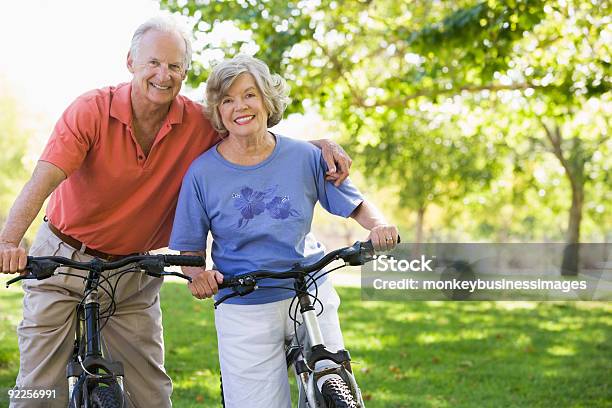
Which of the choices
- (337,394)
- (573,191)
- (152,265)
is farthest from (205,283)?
(573,191)

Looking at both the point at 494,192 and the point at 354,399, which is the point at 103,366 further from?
the point at 494,192

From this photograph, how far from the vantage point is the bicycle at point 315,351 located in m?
3.38

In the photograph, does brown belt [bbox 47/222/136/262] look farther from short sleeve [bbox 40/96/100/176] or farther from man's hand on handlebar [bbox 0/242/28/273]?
man's hand on handlebar [bbox 0/242/28/273]

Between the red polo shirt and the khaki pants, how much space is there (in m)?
0.17

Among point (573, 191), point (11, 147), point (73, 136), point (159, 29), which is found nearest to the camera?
point (73, 136)

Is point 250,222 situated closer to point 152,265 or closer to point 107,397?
point 152,265

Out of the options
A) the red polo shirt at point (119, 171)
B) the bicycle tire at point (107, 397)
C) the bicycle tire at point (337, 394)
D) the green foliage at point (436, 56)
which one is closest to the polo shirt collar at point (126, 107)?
the red polo shirt at point (119, 171)

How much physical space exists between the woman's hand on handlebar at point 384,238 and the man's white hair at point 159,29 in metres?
1.27

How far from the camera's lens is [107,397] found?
3.29 metres

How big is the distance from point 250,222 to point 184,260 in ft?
1.27

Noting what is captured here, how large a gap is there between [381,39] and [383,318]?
439cm

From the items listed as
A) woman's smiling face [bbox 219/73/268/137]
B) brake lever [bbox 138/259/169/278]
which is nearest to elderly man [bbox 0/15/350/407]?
woman's smiling face [bbox 219/73/268/137]

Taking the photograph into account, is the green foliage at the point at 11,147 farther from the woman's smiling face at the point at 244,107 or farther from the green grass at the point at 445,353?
the woman's smiling face at the point at 244,107

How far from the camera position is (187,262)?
352 cm
